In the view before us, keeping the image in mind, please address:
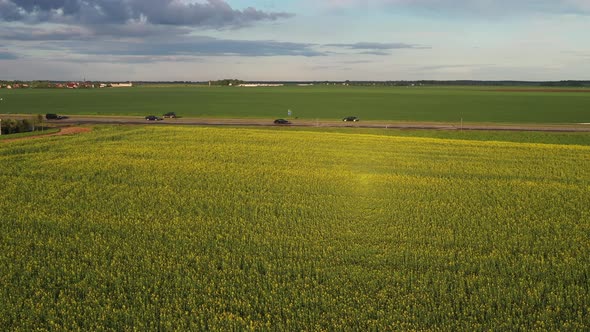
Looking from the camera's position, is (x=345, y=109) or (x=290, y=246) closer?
(x=290, y=246)

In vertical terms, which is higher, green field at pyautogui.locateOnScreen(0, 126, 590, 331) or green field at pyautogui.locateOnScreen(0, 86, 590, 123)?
green field at pyautogui.locateOnScreen(0, 86, 590, 123)

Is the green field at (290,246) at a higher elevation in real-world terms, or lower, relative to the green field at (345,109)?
lower

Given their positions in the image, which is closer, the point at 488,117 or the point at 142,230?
the point at 142,230

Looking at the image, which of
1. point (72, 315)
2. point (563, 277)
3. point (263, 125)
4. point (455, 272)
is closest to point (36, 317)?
point (72, 315)

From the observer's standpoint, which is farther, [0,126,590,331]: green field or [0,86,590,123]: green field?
[0,86,590,123]: green field

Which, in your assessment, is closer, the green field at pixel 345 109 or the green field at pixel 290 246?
the green field at pixel 290 246

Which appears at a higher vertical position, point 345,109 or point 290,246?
point 345,109

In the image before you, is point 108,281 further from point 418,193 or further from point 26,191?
point 418,193

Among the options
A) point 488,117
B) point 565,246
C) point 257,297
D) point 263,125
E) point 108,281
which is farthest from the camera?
point 488,117
